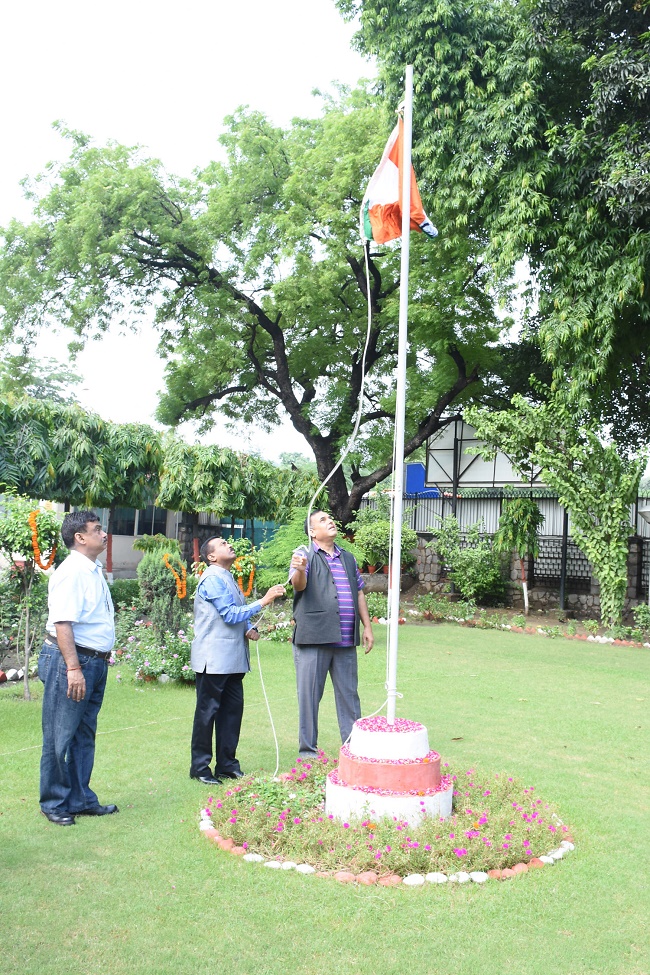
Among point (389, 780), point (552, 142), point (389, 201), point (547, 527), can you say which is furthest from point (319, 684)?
point (547, 527)

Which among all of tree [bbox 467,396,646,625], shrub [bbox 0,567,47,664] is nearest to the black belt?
shrub [bbox 0,567,47,664]

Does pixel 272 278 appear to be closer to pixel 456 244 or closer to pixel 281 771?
pixel 456 244

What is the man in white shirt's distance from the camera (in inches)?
181

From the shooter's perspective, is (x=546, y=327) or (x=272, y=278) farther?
(x=272, y=278)

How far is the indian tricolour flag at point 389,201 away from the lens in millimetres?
5305

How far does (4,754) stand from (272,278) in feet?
55.2

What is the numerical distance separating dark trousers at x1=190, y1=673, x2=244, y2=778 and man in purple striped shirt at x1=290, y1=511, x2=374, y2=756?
0.46 metres

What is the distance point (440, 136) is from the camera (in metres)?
14.5

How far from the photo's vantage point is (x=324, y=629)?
219 inches

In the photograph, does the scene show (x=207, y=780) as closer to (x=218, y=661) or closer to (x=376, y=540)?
(x=218, y=661)

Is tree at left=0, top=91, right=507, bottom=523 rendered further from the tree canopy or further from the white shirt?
the white shirt

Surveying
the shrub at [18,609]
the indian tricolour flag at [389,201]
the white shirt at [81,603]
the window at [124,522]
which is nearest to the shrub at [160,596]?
the shrub at [18,609]

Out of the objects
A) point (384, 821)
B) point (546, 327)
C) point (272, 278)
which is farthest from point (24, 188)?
point (384, 821)

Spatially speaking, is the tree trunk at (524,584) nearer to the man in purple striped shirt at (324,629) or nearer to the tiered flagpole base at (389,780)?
the man in purple striped shirt at (324,629)
